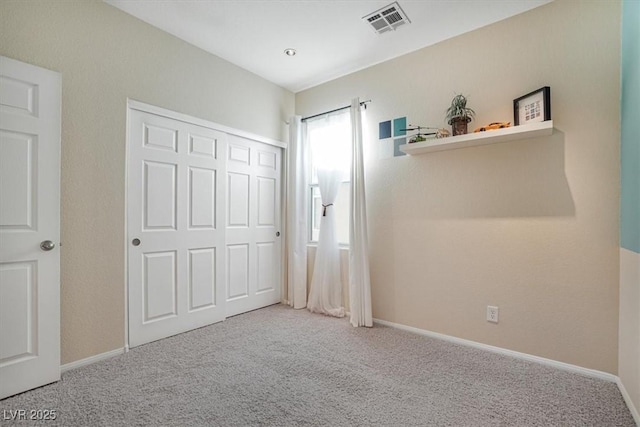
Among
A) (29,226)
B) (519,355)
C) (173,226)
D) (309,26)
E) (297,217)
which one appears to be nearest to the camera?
(29,226)

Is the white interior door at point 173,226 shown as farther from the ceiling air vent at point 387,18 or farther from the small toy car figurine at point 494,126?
the small toy car figurine at point 494,126

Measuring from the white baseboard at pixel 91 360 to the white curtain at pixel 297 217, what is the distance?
72.3 inches

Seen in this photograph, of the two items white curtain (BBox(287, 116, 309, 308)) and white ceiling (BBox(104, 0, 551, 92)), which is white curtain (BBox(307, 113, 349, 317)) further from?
white ceiling (BBox(104, 0, 551, 92))

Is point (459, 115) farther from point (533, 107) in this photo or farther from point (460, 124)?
point (533, 107)

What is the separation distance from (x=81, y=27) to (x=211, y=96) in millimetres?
1110

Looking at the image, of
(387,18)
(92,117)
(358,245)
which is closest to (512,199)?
(358,245)

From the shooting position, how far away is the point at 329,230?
3533 mm

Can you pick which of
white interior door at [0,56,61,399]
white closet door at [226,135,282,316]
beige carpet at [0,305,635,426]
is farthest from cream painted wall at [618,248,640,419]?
white interior door at [0,56,61,399]

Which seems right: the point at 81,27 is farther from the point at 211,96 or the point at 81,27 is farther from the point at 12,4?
the point at 211,96

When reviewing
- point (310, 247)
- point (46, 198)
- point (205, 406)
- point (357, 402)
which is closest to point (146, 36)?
point (46, 198)

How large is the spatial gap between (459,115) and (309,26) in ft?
4.93

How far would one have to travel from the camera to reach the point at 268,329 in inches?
119

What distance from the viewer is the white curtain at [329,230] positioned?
350cm

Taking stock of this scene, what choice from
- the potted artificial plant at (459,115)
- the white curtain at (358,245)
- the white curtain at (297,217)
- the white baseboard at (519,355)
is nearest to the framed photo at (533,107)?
the potted artificial plant at (459,115)
